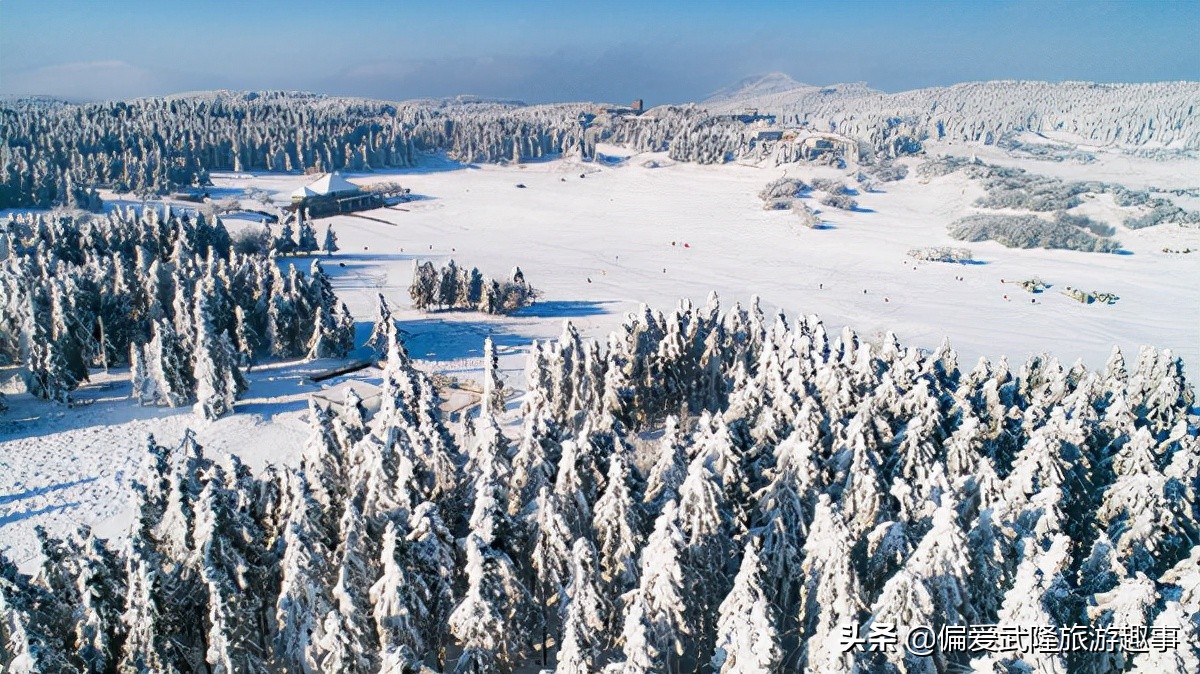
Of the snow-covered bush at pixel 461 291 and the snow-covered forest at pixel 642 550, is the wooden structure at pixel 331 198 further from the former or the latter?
the snow-covered forest at pixel 642 550

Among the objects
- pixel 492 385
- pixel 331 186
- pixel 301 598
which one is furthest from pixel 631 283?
pixel 331 186

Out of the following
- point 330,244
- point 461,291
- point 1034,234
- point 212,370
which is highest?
point 1034,234

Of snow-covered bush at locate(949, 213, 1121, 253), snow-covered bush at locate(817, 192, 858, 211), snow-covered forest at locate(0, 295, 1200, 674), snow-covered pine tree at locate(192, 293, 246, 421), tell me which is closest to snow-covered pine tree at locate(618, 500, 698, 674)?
snow-covered forest at locate(0, 295, 1200, 674)

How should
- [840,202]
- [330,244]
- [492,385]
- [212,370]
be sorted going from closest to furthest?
[212,370] → [492,385] → [330,244] → [840,202]

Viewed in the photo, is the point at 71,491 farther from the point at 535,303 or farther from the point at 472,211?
the point at 472,211

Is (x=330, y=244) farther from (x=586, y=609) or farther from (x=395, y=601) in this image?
(x=586, y=609)

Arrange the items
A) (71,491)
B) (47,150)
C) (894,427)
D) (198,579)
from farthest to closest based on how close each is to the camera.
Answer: (47,150) < (71,491) < (894,427) < (198,579)

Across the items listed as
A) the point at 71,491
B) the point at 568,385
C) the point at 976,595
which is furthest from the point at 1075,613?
the point at 71,491
